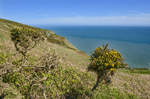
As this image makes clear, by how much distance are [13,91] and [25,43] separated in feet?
30.5

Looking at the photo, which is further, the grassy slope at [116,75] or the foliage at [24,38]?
the grassy slope at [116,75]

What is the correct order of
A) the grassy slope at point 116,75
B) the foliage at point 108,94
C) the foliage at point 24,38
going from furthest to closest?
the grassy slope at point 116,75 < the foliage at point 108,94 < the foliage at point 24,38

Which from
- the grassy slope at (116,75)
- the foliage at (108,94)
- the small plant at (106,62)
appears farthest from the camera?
the grassy slope at (116,75)

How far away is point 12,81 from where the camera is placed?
6445 mm

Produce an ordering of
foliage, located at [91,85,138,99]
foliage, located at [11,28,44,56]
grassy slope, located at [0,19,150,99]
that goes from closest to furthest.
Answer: foliage, located at [11,28,44,56]
foliage, located at [91,85,138,99]
grassy slope, located at [0,19,150,99]

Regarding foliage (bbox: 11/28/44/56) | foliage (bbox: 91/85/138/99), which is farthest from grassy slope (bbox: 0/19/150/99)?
foliage (bbox: 11/28/44/56)

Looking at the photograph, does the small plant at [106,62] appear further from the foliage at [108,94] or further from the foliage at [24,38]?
the foliage at [24,38]

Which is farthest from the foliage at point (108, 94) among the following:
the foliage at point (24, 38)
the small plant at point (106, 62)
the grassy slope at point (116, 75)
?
the foliage at point (24, 38)

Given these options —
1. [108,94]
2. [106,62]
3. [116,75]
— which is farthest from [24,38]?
[116,75]

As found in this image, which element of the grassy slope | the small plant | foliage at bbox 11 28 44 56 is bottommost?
the grassy slope

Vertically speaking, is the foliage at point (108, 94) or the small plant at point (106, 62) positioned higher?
the small plant at point (106, 62)

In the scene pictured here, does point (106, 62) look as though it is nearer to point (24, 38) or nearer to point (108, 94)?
point (108, 94)

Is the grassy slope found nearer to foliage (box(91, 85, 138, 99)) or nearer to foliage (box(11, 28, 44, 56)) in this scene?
foliage (box(91, 85, 138, 99))

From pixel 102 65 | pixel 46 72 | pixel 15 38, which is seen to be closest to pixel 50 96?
pixel 46 72
